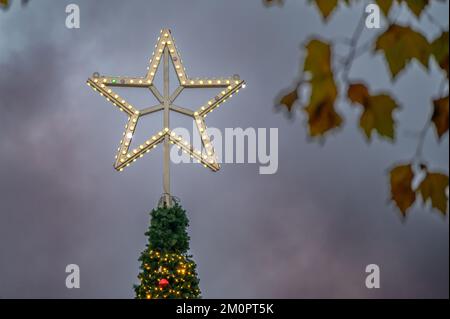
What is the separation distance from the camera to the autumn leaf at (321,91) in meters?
1.98

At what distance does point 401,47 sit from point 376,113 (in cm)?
20

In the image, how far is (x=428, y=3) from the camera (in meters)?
2.38

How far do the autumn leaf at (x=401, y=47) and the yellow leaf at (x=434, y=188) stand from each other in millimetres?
323

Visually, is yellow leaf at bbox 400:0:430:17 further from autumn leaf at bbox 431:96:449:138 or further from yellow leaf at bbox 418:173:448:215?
yellow leaf at bbox 418:173:448:215

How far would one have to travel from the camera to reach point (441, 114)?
91.7 inches

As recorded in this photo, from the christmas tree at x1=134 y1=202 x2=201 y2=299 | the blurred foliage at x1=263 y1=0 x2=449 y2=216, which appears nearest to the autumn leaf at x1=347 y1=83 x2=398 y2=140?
the blurred foliage at x1=263 y1=0 x2=449 y2=216

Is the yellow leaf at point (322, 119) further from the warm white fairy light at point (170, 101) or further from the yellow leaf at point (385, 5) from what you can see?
the warm white fairy light at point (170, 101)

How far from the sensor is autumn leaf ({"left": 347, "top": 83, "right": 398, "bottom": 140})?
2115 millimetres

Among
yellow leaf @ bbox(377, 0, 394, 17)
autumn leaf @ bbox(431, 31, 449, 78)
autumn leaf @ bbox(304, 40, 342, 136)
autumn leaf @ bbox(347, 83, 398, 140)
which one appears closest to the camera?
autumn leaf @ bbox(304, 40, 342, 136)

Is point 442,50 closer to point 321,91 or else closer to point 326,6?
point 326,6

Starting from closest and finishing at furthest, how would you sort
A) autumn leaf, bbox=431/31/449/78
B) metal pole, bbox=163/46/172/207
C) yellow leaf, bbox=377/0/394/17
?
yellow leaf, bbox=377/0/394/17 → autumn leaf, bbox=431/31/449/78 → metal pole, bbox=163/46/172/207

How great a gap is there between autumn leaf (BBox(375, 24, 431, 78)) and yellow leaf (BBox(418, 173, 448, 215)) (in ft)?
1.06

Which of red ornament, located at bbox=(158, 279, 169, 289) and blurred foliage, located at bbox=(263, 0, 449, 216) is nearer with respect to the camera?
blurred foliage, located at bbox=(263, 0, 449, 216)
